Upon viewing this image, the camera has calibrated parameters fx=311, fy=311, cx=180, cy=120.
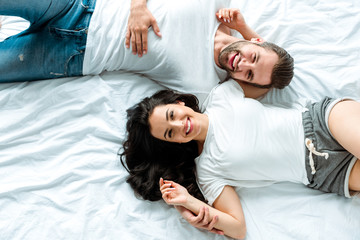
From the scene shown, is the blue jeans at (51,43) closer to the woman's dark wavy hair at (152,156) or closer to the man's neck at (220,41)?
the woman's dark wavy hair at (152,156)

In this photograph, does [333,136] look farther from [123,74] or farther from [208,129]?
[123,74]

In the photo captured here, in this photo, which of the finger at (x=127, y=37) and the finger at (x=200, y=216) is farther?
the finger at (x=127, y=37)

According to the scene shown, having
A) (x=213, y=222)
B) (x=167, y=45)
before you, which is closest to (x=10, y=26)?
(x=167, y=45)

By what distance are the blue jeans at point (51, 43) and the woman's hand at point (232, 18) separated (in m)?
0.61

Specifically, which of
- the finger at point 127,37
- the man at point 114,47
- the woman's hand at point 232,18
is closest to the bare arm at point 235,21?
the woman's hand at point 232,18

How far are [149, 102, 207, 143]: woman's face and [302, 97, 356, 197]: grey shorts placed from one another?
1.59 feet

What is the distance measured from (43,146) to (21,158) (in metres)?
0.10

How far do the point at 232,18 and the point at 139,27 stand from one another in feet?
1.49

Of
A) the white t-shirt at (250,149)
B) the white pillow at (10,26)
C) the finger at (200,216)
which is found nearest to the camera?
the finger at (200,216)

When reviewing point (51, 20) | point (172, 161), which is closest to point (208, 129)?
point (172, 161)

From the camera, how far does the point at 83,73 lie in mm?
1477

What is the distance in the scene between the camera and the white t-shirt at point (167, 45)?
4.62 ft

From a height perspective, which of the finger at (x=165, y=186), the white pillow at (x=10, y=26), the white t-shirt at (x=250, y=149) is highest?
the white pillow at (x=10, y=26)

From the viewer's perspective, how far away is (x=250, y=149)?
1.31 meters
